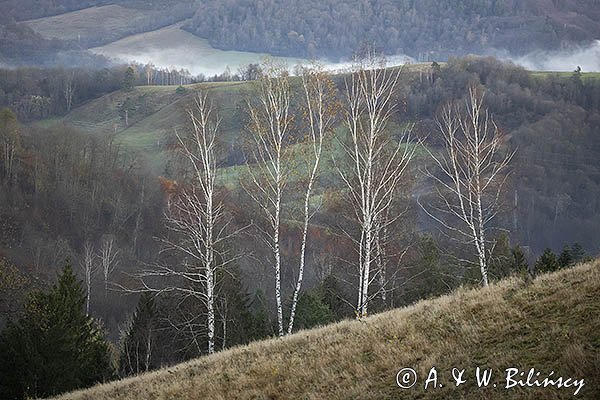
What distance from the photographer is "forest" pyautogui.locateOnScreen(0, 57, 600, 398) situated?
78.2 ft

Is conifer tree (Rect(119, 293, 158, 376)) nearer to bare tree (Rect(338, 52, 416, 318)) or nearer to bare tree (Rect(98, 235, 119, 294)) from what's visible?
bare tree (Rect(338, 52, 416, 318))

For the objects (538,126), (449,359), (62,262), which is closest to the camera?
(449,359)

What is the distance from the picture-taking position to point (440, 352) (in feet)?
32.5

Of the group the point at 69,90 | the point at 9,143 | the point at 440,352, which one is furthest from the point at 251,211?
the point at 69,90

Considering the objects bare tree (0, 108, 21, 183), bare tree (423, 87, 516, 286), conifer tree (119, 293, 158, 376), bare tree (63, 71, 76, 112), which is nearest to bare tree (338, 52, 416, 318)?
bare tree (423, 87, 516, 286)

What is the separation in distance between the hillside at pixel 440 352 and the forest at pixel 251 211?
22.4 ft

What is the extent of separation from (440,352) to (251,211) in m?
50.7

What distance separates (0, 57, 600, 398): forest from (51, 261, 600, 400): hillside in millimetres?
6829

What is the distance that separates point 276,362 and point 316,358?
3.56 feet

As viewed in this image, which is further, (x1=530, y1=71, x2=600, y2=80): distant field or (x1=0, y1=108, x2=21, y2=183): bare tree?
(x1=530, y1=71, x2=600, y2=80): distant field

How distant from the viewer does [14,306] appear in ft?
180

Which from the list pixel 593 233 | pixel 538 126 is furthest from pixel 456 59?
pixel 593 233

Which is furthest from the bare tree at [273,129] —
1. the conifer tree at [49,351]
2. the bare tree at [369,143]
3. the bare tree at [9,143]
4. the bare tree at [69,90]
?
the bare tree at [69,90]

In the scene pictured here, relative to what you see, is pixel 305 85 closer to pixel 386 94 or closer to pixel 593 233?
pixel 386 94
